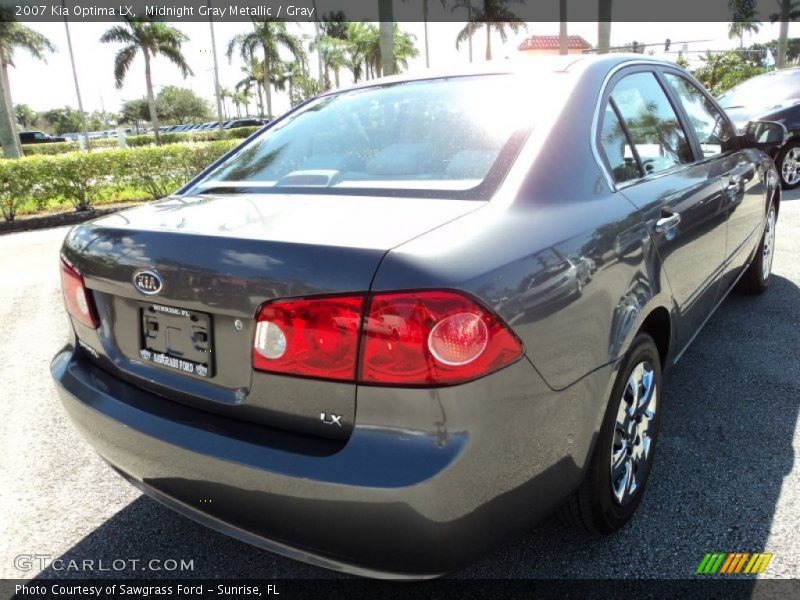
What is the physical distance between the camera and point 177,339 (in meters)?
1.84

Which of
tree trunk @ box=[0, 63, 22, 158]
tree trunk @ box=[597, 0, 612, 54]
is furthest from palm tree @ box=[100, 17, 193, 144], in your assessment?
tree trunk @ box=[597, 0, 612, 54]

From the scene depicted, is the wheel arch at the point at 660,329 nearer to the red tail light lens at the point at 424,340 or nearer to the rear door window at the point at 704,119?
the red tail light lens at the point at 424,340

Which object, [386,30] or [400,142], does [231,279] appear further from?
[386,30]

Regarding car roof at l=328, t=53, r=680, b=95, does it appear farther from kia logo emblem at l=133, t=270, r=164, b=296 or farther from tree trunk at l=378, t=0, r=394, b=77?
tree trunk at l=378, t=0, r=394, b=77

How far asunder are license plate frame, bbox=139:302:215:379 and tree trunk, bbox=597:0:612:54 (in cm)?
1684

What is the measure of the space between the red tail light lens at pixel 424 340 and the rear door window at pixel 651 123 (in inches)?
55.2

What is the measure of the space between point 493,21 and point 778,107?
1302 inches

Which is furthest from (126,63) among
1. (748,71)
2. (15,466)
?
(15,466)

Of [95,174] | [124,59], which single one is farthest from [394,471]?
[124,59]

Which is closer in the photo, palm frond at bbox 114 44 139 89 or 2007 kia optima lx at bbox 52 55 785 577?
2007 kia optima lx at bbox 52 55 785 577

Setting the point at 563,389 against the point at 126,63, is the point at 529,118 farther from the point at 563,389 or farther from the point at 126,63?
the point at 126,63

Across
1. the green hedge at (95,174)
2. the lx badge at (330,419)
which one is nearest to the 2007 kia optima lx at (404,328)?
the lx badge at (330,419)

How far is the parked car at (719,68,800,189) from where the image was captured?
9.30 meters

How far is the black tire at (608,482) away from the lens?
2.04 meters
